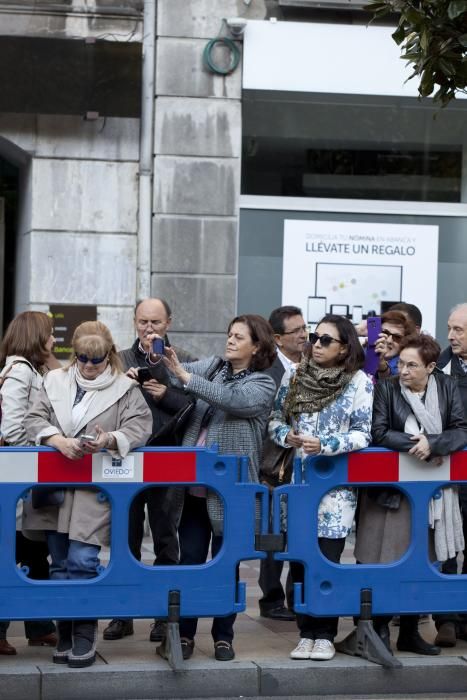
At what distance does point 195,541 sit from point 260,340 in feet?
3.54

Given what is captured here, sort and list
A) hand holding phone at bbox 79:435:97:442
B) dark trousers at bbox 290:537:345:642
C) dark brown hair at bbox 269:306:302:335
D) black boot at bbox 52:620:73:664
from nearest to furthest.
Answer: hand holding phone at bbox 79:435:97:442 → black boot at bbox 52:620:73:664 → dark trousers at bbox 290:537:345:642 → dark brown hair at bbox 269:306:302:335

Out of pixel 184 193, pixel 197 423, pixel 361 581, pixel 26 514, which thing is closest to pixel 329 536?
pixel 361 581

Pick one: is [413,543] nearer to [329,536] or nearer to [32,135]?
[329,536]

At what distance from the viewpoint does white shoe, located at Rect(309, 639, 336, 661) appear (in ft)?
21.9

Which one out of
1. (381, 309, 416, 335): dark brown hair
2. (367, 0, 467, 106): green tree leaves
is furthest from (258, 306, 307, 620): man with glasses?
(367, 0, 467, 106): green tree leaves

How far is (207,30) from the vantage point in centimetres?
1221

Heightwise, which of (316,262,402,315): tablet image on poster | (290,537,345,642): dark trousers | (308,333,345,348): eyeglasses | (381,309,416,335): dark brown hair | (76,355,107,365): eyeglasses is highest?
(316,262,402,315): tablet image on poster

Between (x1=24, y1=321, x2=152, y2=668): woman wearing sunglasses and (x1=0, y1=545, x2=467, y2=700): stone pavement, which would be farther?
(x1=24, y1=321, x2=152, y2=668): woman wearing sunglasses

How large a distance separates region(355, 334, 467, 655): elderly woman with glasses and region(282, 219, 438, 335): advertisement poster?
561 centimetres

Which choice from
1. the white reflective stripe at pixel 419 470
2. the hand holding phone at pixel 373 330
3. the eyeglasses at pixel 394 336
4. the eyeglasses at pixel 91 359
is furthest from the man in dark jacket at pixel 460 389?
the eyeglasses at pixel 91 359

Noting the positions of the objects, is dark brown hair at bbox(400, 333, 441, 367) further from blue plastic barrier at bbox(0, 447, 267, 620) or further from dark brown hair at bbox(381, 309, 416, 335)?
blue plastic barrier at bbox(0, 447, 267, 620)

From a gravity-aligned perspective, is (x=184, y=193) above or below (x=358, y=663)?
above

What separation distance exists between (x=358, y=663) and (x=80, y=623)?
1.39m

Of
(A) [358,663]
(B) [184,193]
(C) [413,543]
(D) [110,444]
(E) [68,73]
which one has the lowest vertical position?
(A) [358,663]
